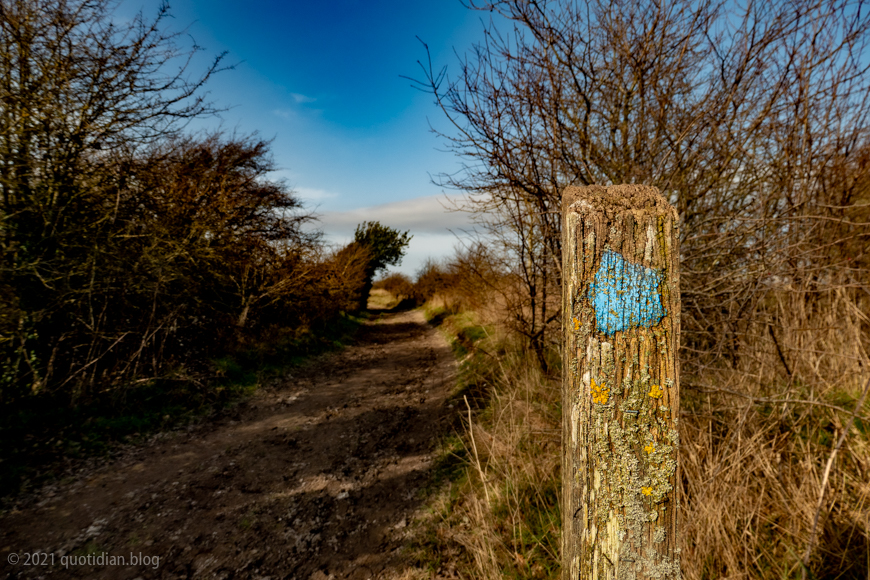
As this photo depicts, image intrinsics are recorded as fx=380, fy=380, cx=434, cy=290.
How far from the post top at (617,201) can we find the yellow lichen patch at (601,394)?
1.69ft

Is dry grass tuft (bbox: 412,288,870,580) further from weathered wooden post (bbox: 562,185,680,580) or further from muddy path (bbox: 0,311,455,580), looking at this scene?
weathered wooden post (bbox: 562,185,680,580)

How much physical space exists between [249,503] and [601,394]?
155 inches

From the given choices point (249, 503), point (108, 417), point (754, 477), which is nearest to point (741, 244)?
point (754, 477)

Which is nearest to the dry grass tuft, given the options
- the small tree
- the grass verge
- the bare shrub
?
the bare shrub

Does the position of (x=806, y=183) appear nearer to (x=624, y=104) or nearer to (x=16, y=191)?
(x=624, y=104)

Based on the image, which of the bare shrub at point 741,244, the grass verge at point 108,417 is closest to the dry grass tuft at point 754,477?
the bare shrub at point 741,244

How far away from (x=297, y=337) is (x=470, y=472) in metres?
7.81

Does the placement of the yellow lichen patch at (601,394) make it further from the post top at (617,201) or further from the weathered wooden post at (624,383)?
the post top at (617,201)

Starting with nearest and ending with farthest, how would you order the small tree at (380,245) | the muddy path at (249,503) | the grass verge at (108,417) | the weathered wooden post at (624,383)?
the weathered wooden post at (624,383), the muddy path at (249,503), the grass verge at (108,417), the small tree at (380,245)

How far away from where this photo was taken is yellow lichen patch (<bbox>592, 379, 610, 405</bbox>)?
3.66 ft

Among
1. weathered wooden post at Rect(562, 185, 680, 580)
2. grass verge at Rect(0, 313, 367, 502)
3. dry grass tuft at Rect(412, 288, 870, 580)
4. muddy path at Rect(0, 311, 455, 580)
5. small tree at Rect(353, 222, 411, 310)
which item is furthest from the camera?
small tree at Rect(353, 222, 411, 310)

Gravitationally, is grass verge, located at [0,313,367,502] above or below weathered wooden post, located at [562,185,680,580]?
below

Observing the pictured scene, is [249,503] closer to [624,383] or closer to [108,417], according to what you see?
[108,417]

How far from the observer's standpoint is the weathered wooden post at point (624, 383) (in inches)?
43.9
